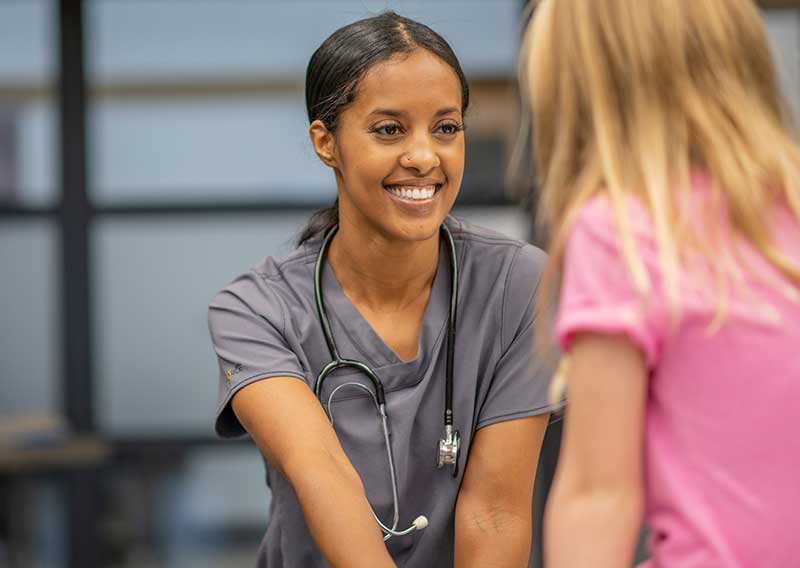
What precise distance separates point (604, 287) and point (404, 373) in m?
0.75

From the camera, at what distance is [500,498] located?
1680mm

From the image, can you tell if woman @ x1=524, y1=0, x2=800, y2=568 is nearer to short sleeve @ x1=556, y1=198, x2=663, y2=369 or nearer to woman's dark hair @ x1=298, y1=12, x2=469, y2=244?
short sleeve @ x1=556, y1=198, x2=663, y2=369

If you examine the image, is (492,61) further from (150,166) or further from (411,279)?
(411,279)

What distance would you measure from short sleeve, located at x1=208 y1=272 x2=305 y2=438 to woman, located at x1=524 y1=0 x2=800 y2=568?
66cm

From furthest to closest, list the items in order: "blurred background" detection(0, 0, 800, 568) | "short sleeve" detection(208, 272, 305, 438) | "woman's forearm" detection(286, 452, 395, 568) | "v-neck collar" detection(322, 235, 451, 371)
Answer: "blurred background" detection(0, 0, 800, 568) < "v-neck collar" detection(322, 235, 451, 371) < "short sleeve" detection(208, 272, 305, 438) < "woman's forearm" detection(286, 452, 395, 568)

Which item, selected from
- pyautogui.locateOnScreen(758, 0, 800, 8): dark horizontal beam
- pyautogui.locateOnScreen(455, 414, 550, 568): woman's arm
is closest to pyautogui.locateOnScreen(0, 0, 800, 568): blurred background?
pyautogui.locateOnScreen(758, 0, 800, 8): dark horizontal beam

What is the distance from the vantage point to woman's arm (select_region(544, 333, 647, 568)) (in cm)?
103

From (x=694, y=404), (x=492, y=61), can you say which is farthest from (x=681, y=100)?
(x=492, y=61)

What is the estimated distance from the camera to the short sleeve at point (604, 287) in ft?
3.32

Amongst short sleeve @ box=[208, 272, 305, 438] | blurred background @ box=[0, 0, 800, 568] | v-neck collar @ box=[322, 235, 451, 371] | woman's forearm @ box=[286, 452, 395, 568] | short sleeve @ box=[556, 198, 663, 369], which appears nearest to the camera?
short sleeve @ box=[556, 198, 663, 369]

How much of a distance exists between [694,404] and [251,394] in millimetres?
759

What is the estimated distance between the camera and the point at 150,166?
3752mm

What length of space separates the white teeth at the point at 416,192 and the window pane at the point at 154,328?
2.10 m

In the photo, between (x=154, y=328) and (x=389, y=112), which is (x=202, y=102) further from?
(x=389, y=112)
